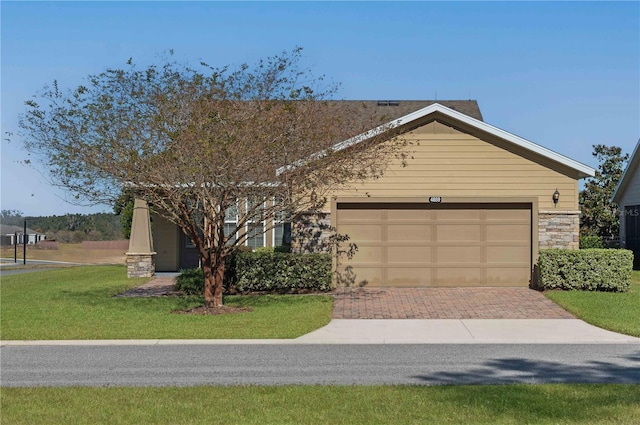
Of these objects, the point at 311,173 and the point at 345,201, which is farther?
the point at 345,201

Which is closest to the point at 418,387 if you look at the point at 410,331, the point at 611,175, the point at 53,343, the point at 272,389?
the point at 272,389

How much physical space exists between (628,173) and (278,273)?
14.3 m

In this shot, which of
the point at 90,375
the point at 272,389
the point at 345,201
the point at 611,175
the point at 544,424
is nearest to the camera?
the point at 544,424

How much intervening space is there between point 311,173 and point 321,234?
140 inches

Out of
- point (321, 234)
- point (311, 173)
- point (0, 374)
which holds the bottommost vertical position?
point (0, 374)

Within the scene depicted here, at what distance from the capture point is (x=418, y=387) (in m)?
8.09

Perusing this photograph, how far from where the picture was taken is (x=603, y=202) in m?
31.0

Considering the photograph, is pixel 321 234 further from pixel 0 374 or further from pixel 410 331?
pixel 0 374

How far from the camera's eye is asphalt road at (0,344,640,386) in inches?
340

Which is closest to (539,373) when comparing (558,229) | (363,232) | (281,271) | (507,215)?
(281,271)

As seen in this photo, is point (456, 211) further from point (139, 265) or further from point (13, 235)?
point (13, 235)

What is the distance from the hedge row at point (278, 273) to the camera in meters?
17.7

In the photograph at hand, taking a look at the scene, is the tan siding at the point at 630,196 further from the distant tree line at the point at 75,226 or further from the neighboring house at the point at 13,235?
the neighboring house at the point at 13,235

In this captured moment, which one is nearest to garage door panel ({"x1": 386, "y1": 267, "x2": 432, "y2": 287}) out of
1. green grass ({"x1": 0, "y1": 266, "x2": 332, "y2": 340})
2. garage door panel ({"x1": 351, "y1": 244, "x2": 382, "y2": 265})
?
garage door panel ({"x1": 351, "y1": 244, "x2": 382, "y2": 265})
